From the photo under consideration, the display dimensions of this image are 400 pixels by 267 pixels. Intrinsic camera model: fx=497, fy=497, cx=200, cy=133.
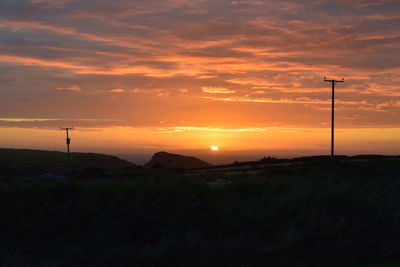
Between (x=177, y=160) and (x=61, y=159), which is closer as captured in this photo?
(x=177, y=160)

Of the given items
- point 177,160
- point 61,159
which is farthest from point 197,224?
point 61,159

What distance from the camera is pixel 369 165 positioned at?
117 ft

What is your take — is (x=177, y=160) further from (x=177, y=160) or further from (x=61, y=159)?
(x=61, y=159)

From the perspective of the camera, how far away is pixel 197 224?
52.3 ft

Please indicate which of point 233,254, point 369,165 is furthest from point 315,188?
point 369,165

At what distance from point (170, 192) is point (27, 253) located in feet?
22.4

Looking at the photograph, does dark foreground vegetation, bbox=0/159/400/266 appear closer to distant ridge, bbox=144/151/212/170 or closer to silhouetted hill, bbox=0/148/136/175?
distant ridge, bbox=144/151/212/170

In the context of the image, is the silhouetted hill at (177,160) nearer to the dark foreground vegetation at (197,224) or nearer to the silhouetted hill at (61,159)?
the silhouetted hill at (61,159)

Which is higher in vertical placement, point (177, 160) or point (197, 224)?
point (177, 160)

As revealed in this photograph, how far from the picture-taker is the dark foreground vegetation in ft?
41.9

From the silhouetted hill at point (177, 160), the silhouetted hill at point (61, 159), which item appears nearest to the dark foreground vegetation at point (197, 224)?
the silhouetted hill at point (177, 160)

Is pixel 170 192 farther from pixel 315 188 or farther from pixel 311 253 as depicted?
pixel 311 253

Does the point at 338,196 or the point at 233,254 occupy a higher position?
the point at 338,196

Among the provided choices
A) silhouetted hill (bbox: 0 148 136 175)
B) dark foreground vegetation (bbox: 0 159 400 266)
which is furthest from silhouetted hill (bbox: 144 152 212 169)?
dark foreground vegetation (bbox: 0 159 400 266)
